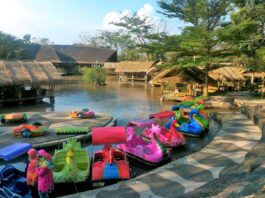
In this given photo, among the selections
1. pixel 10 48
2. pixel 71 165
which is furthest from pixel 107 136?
pixel 10 48

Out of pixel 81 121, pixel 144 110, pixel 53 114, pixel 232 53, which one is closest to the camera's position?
pixel 81 121

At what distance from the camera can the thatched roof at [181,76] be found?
97.9 ft

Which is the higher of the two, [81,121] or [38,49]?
[38,49]

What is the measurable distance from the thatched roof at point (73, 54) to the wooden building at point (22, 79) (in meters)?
32.4

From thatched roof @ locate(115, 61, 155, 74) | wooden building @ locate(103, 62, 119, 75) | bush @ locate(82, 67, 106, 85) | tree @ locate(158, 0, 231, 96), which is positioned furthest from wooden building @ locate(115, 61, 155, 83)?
tree @ locate(158, 0, 231, 96)

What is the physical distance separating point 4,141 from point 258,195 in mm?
12082

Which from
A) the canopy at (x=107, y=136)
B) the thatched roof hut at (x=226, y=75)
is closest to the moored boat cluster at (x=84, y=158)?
the canopy at (x=107, y=136)

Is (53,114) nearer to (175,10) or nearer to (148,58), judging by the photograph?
(175,10)

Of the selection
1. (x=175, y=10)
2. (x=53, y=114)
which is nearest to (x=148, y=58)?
(x=175, y=10)

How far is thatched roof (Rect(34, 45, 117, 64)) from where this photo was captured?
208ft

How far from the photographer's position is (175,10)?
32844 mm

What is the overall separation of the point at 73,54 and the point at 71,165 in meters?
59.9

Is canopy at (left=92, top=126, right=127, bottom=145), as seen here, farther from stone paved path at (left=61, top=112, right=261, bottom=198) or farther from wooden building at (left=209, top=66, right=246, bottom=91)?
wooden building at (left=209, top=66, right=246, bottom=91)

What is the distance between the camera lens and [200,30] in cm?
2712
